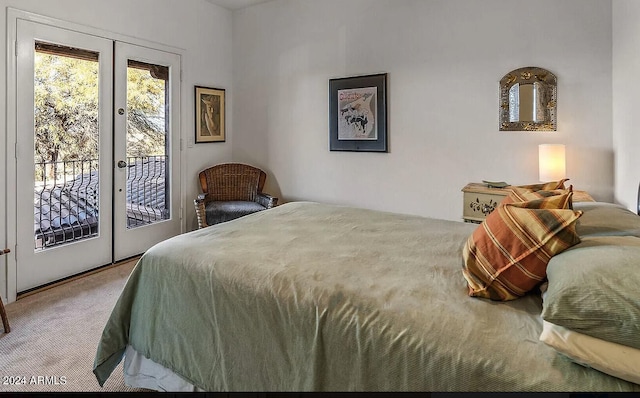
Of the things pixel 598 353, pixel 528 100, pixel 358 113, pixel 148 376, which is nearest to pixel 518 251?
pixel 598 353

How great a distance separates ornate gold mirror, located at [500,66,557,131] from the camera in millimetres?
3229

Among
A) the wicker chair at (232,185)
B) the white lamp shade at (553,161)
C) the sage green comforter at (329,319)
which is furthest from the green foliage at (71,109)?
the white lamp shade at (553,161)

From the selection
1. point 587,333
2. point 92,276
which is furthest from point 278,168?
point 587,333

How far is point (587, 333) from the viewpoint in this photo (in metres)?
0.97

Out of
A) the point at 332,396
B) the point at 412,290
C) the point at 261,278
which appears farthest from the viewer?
the point at 261,278

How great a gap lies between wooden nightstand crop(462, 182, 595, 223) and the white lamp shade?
24 cm

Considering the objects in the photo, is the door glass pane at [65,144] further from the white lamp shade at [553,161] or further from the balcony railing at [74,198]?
the white lamp shade at [553,161]

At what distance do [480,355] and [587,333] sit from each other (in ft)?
0.83

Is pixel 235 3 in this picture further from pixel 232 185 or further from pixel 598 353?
pixel 598 353

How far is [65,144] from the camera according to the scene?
340 cm

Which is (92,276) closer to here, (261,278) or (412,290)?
(261,278)

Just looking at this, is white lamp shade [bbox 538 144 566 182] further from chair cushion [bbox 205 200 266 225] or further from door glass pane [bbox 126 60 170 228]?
door glass pane [bbox 126 60 170 228]

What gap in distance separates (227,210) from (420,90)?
2.25 m

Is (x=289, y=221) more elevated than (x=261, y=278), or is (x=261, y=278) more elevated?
(x=289, y=221)
